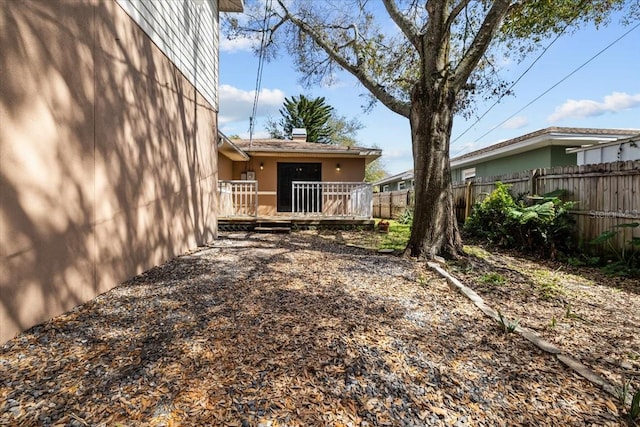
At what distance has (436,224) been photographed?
17.3 feet

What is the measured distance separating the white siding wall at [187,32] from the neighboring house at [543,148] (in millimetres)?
9034

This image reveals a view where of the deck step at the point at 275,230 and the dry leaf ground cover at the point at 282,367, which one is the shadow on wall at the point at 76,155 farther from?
the deck step at the point at 275,230

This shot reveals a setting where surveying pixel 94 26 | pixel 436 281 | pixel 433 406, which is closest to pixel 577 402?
pixel 433 406

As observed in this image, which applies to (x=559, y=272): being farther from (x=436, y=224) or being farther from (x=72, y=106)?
(x=72, y=106)

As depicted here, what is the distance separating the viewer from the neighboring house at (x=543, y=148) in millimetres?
9070

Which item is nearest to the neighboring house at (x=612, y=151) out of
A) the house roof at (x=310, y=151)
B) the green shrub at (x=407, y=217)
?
the green shrub at (x=407, y=217)

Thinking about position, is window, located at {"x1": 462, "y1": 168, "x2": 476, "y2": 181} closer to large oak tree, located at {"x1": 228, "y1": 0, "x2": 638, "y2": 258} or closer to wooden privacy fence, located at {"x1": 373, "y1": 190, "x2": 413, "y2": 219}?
wooden privacy fence, located at {"x1": 373, "y1": 190, "x2": 413, "y2": 219}

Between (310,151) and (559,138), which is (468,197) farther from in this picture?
(310,151)

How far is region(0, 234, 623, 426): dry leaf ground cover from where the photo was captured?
1604 mm

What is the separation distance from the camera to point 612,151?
7.68m

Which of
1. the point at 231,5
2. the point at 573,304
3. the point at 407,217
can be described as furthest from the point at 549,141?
the point at 231,5

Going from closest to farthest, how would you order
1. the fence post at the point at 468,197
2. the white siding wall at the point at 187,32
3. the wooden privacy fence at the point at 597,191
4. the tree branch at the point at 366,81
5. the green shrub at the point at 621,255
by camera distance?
1. the white siding wall at the point at 187,32
2. the green shrub at the point at 621,255
3. the wooden privacy fence at the point at 597,191
4. the tree branch at the point at 366,81
5. the fence post at the point at 468,197

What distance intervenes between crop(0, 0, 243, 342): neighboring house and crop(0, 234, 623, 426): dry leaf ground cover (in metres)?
0.36

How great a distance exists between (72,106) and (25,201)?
3.17 ft
